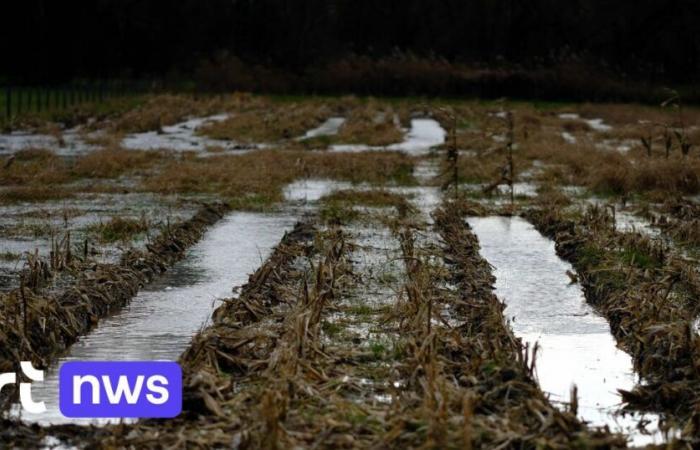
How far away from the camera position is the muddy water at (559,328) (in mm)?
6695

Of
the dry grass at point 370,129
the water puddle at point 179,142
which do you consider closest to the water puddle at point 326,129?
the dry grass at point 370,129

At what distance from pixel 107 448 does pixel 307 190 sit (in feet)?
39.3

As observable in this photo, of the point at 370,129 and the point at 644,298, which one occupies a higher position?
the point at 644,298

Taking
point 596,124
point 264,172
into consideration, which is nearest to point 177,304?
point 264,172

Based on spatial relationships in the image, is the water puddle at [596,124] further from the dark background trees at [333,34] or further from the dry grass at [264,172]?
the dark background trees at [333,34]

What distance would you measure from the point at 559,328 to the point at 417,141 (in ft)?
60.9

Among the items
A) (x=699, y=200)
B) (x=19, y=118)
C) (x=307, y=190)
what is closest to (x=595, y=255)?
(x=699, y=200)

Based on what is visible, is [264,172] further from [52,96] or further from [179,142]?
[52,96]

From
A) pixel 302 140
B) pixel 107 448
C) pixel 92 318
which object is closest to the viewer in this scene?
pixel 107 448

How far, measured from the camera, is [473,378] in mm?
6398

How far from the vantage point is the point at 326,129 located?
3016 cm

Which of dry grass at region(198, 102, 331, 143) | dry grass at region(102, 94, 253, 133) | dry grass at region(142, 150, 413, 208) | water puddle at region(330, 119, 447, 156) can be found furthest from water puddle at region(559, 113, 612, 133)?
dry grass at region(102, 94, 253, 133)

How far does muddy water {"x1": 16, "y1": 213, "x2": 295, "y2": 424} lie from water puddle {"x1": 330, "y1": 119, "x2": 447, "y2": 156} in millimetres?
10629

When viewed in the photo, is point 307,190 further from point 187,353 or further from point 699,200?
point 187,353
